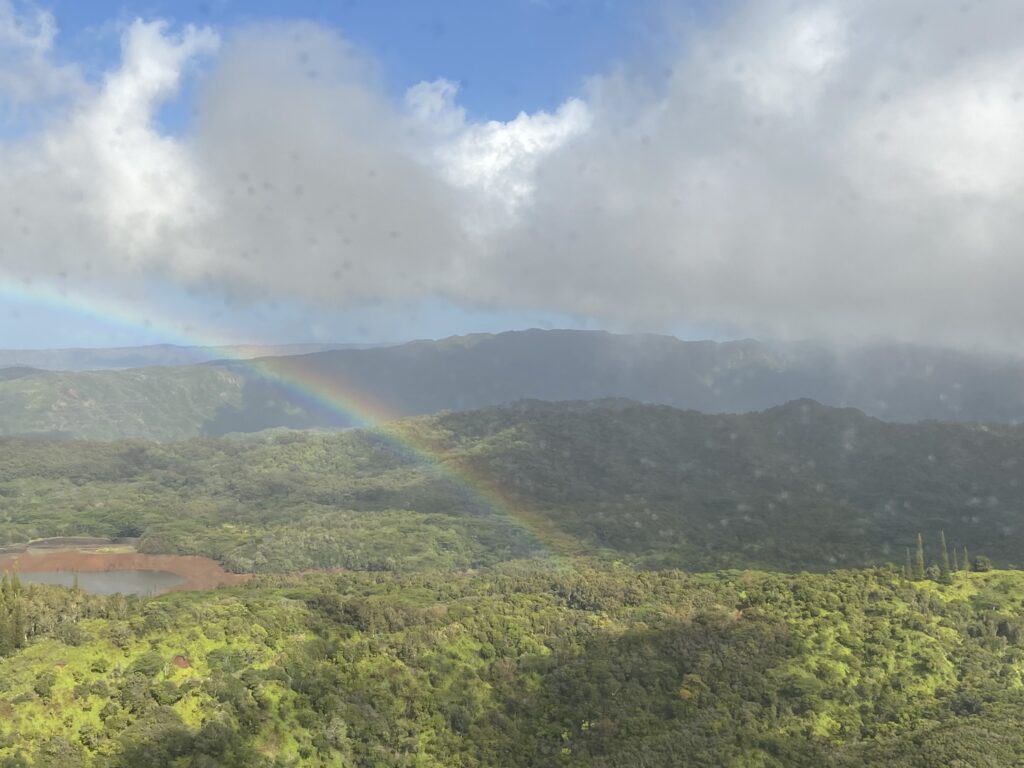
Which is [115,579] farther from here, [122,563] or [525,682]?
[525,682]

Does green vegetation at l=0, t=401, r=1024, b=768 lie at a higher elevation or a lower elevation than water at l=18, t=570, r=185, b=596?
higher

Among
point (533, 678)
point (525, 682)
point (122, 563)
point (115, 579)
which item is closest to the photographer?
point (525, 682)

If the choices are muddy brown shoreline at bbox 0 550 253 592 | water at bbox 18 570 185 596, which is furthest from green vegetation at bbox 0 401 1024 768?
muddy brown shoreline at bbox 0 550 253 592

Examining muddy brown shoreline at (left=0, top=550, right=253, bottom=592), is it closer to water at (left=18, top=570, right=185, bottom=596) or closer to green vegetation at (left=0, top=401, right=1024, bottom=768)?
water at (left=18, top=570, right=185, bottom=596)

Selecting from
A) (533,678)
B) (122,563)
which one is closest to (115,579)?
(122,563)

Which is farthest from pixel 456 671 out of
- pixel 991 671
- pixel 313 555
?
pixel 313 555

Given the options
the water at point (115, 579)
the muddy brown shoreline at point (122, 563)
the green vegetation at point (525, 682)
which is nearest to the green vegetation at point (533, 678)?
the green vegetation at point (525, 682)

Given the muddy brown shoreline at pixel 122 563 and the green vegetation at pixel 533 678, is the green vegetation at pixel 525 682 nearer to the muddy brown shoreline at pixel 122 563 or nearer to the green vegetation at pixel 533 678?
the green vegetation at pixel 533 678
